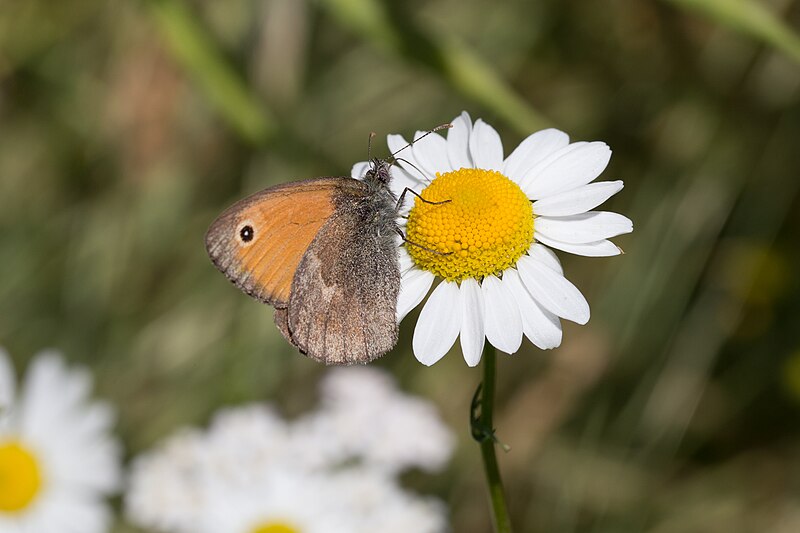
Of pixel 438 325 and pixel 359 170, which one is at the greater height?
pixel 359 170

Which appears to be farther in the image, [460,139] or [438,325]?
[460,139]

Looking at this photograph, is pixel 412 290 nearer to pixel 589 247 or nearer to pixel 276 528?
pixel 589 247

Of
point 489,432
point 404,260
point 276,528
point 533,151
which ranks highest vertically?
point 533,151

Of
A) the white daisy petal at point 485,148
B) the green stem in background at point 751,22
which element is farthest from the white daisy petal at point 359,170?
the green stem in background at point 751,22

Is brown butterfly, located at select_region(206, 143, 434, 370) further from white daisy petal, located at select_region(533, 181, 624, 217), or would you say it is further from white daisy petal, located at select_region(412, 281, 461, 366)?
white daisy petal, located at select_region(533, 181, 624, 217)

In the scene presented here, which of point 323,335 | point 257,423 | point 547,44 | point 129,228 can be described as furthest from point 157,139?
point 323,335

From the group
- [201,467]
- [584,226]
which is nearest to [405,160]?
[584,226]

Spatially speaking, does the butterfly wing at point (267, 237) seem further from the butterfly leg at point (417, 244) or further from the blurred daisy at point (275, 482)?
the blurred daisy at point (275, 482)
